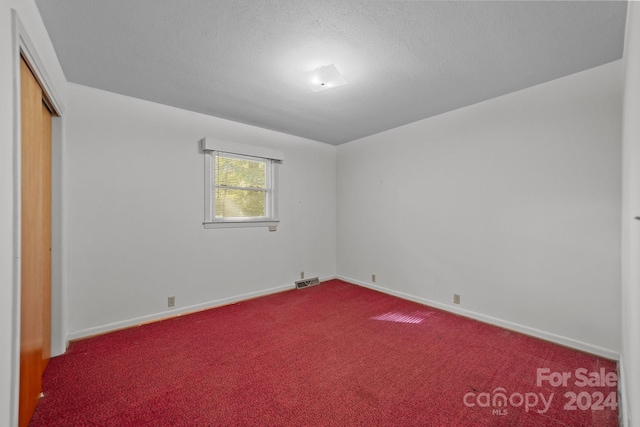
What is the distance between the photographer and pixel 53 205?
7.61 feet

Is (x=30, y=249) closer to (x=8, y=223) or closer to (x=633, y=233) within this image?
(x=8, y=223)

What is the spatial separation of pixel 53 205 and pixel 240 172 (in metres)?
1.96

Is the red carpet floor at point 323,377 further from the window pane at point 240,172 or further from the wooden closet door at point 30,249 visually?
the window pane at point 240,172

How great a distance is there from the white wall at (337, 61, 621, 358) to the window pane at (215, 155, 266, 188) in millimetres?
1815

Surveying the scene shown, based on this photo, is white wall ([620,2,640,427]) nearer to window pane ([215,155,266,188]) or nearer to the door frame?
the door frame

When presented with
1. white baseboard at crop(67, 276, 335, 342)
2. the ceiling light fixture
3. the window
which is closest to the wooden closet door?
white baseboard at crop(67, 276, 335, 342)

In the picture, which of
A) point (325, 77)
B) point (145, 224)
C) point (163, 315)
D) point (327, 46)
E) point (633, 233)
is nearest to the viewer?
point (633, 233)

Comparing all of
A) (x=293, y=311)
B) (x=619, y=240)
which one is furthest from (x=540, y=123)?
(x=293, y=311)

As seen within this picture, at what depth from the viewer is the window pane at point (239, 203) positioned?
3645 millimetres

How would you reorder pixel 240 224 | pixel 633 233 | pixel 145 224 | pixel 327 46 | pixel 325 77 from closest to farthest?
1. pixel 633 233
2. pixel 327 46
3. pixel 325 77
4. pixel 145 224
5. pixel 240 224

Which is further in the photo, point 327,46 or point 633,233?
point 327,46

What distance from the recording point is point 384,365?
2.21 metres

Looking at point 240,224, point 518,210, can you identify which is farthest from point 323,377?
point 518,210

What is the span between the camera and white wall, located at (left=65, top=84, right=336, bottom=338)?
105 inches
